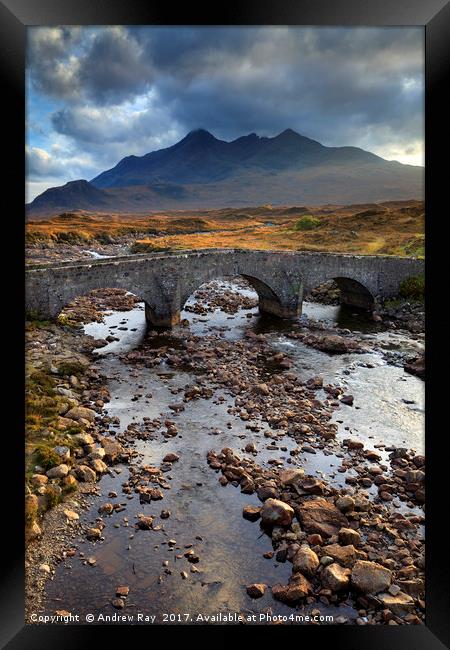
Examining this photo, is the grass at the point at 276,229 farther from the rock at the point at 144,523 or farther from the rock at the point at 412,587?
the rock at the point at 144,523

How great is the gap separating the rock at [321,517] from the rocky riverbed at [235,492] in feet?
0.09

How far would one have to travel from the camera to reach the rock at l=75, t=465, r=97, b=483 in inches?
349

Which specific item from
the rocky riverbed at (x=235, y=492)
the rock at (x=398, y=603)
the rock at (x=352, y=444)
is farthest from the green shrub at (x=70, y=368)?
the rock at (x=398, y=603)

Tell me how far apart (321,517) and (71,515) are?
13.5 feet

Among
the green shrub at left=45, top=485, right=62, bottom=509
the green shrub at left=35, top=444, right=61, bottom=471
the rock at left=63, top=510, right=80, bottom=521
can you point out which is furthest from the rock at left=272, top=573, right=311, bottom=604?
the green shrub at left=35, top=444, right=61, bottom=471

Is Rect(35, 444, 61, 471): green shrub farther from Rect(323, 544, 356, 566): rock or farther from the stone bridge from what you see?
the stone bridge

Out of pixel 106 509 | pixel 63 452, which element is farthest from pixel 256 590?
pixel 63 452

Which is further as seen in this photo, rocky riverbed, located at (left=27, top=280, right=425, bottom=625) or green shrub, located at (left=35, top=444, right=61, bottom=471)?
green shrub, located at (left=35, top=444, right=61, bottom=471)

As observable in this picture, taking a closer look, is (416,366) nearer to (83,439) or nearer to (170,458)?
(170,458)

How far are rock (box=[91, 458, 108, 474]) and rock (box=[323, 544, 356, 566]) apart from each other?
4.42 meters
